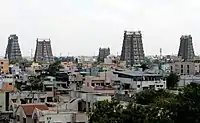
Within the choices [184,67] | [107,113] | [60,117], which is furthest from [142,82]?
[184,67]

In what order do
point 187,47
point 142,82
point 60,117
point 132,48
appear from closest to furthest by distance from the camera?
1. point 60,117
2. point 142,82
3. point 132,48
4. point 187,47

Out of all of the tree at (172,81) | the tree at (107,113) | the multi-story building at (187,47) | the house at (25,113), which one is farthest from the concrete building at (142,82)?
the multi-story building at (187,47)

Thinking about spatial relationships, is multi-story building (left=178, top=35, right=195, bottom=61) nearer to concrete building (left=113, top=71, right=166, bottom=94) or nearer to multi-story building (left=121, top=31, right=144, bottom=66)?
multi-story building (left=121, top=31, right=144, bottom=66)

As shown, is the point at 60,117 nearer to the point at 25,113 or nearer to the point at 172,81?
the point at 25,113

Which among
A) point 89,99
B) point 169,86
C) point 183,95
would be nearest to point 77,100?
point 89,99

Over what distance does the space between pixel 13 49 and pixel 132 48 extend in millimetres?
31797

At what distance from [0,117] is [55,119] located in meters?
5.82

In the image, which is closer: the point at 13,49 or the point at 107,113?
the point at 107,113

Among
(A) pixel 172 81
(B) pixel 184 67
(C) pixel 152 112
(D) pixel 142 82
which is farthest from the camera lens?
(B) pixel 184 67

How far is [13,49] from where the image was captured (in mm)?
102062

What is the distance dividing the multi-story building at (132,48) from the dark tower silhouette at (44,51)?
96.1 feet

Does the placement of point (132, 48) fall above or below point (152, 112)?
A: above

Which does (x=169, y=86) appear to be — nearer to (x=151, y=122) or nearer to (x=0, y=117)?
(x=0, y=117)

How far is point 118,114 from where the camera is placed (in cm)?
1408
